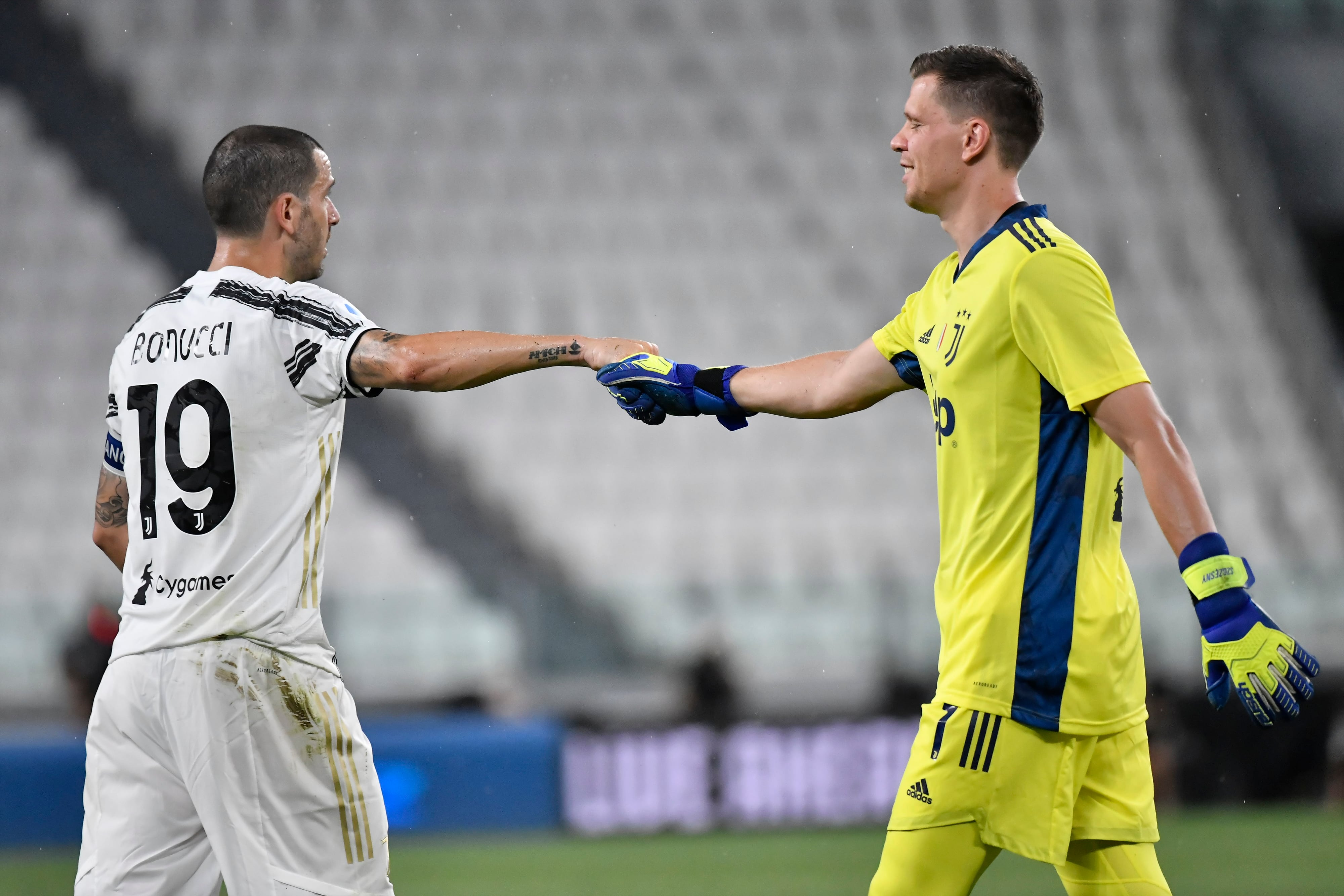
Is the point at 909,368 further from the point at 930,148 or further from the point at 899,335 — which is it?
the point at 930,148

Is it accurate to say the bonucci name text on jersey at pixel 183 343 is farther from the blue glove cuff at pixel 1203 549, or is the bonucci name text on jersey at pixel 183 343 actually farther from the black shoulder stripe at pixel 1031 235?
the blue glove cuff at pixel 1203 549

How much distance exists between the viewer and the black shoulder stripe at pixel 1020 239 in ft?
8.29

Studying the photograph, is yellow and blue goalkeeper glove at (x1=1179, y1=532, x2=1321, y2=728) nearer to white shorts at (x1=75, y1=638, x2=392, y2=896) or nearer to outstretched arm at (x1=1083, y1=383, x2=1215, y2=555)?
outstretched arm at (x1=1083, y1=383, x2=1215, y2=555)

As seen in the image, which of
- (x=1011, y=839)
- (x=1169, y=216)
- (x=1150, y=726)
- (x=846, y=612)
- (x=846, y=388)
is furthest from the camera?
(x=1169, y=216)

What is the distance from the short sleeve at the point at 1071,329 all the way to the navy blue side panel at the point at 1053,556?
Result: 0.07 meters

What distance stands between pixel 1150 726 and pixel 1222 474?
4.02 metres

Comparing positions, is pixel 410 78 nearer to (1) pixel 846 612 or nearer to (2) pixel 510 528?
(2) pixel 510 528

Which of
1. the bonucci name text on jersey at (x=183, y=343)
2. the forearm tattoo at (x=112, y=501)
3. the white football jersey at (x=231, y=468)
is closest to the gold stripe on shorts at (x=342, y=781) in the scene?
the white football jersey at (x=231, y=468)

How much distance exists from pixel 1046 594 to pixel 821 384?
923 millimetres

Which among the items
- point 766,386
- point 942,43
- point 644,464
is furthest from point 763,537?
point 766,386

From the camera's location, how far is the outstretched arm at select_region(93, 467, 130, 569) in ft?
10.5

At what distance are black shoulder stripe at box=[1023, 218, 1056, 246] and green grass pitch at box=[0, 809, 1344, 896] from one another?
4602 mm

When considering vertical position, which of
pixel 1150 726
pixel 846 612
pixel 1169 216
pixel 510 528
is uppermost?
pixel 1169 216

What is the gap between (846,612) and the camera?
9.97 metres
